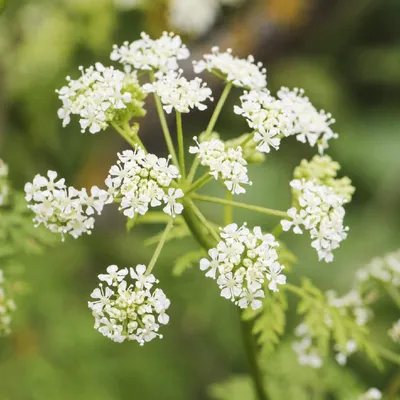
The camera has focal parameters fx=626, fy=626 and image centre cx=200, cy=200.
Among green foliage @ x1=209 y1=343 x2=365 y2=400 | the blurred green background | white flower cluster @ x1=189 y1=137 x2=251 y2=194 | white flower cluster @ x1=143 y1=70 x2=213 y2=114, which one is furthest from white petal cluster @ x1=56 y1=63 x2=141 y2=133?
the blurred green background

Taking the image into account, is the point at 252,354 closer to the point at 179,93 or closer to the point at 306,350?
the point at 306,350

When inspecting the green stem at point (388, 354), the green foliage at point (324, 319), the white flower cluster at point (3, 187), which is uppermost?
the white flower cluster at point (3, 187)

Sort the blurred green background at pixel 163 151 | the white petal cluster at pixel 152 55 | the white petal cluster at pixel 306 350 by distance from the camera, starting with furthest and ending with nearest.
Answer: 1. the blurred green background at pixel 163 151
2. the white petal cluster at pixel 306 350
3. the white petal cluster at pixel 152 55

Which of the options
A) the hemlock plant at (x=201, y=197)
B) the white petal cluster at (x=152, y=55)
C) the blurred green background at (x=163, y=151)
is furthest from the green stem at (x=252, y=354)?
the blurred green background at (x=163, y=151)

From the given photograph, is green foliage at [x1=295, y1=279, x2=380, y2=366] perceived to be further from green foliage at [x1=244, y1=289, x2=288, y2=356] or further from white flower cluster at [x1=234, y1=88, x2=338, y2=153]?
white flower cluster at [x1=234, y1=88, x2=338, y2=153]

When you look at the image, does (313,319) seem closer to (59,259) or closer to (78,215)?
(78,215)

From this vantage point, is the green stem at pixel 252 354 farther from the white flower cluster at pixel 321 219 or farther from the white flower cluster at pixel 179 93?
the white flower cluster at pixel 179 93
